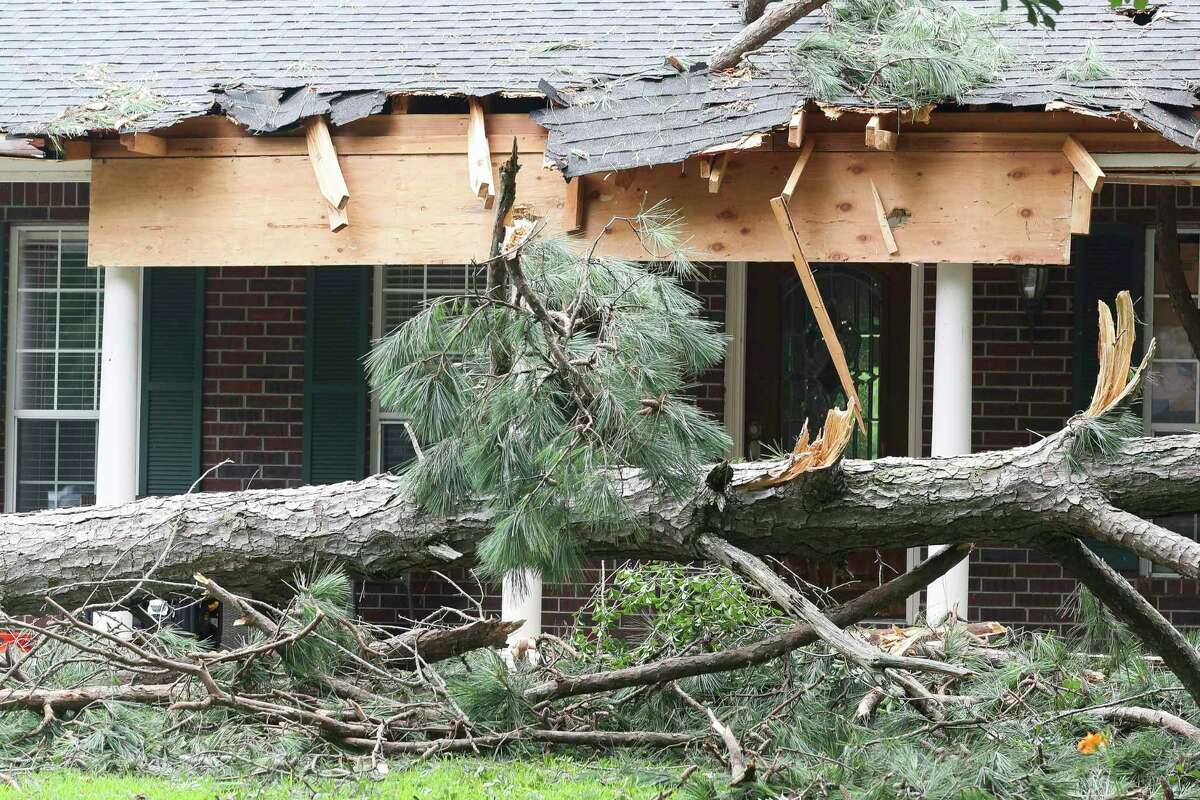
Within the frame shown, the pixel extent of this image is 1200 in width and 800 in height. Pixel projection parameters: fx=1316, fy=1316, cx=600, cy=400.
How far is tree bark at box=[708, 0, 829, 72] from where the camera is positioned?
21.1ft

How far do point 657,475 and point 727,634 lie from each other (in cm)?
151

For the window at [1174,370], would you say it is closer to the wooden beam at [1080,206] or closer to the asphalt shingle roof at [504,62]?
the asphalt shingle roof at [504,62]

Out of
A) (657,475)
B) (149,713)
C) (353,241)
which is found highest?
(353,241)

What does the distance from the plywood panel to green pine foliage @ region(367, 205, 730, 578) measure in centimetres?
217

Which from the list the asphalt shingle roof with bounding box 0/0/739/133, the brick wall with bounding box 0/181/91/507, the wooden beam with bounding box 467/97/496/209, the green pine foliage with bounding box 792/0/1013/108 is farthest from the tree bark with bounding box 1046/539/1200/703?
the brick wall with bounding box 0/181/91/507

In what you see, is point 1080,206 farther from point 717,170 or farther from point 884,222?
point 717,170

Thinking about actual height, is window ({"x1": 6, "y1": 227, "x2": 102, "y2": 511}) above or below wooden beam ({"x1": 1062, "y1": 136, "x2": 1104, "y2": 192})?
below

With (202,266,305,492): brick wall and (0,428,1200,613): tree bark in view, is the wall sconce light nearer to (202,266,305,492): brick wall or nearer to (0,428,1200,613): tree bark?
(0,428,1200,613): tree bark

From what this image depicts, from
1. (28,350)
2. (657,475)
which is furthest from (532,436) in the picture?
(28,350)

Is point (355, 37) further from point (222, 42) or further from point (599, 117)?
A: point (599, 117)

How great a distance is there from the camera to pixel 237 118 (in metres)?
6.20

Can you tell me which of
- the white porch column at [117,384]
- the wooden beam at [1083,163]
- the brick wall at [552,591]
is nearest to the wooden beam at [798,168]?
the wooden beam at [1083,163]

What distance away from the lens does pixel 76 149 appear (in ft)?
21.1

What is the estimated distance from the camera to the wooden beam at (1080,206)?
5.89 meters
